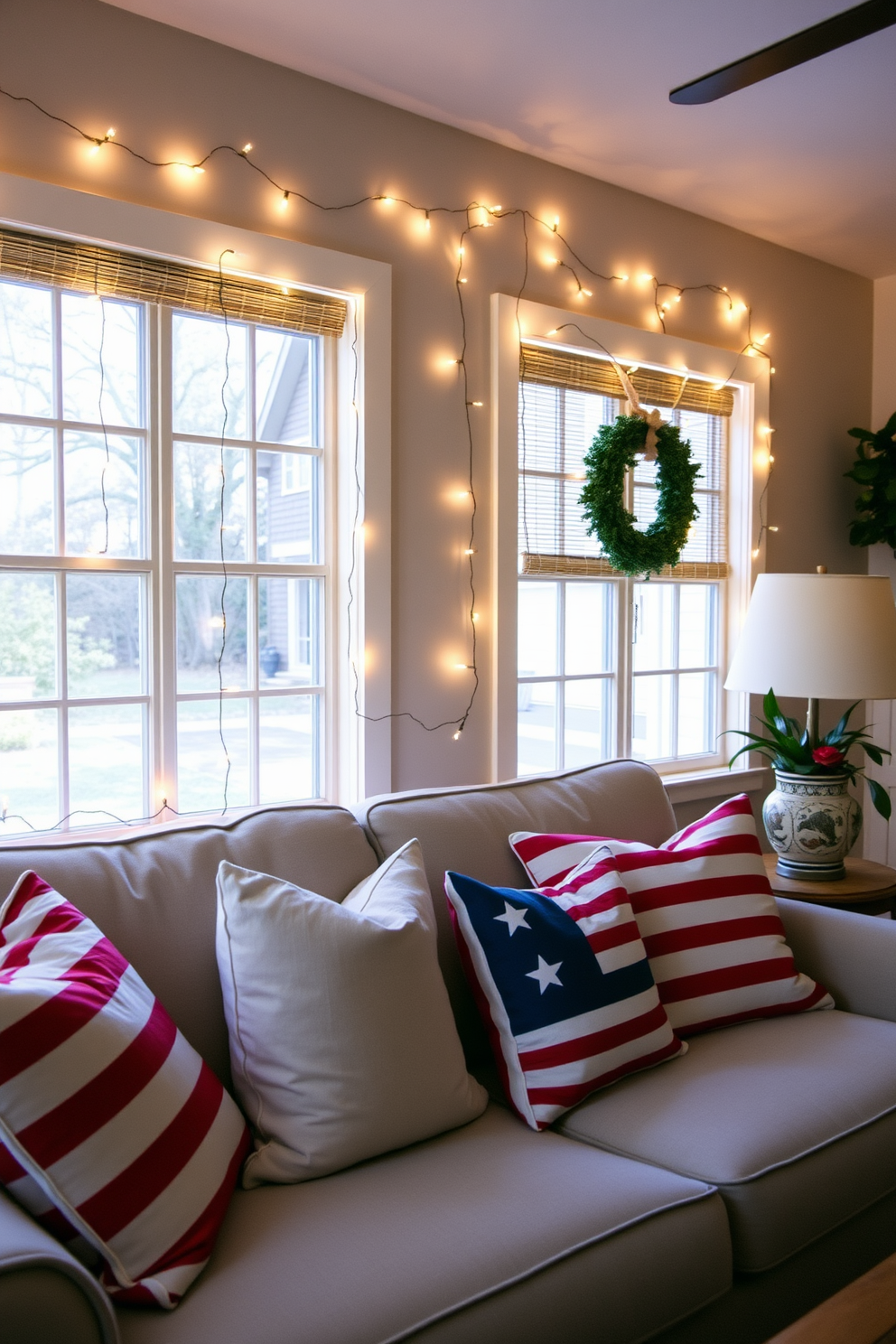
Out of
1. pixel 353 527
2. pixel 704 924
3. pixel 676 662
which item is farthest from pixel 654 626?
pixel 704 924

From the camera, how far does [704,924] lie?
6.81 ft

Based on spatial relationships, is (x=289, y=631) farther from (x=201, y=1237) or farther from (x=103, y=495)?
(x=201, y=1237)

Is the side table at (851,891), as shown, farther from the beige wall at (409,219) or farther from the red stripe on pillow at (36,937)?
the red stripe on pillow at (36,937)

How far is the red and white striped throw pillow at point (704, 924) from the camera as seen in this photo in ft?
6.64

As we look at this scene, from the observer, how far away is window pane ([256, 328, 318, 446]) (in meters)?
2.97

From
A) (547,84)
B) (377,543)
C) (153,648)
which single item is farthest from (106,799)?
(547,84)

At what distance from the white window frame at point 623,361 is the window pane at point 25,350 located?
1.37m

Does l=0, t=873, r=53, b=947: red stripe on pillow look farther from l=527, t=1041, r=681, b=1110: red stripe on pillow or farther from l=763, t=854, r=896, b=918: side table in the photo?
l=763, t=854, r=896, b=918: side table

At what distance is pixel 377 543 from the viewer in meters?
3.05

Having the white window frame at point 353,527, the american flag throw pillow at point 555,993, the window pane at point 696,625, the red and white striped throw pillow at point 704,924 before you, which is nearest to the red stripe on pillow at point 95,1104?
the american flag throw pillow at point 555,993

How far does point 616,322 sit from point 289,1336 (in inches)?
130

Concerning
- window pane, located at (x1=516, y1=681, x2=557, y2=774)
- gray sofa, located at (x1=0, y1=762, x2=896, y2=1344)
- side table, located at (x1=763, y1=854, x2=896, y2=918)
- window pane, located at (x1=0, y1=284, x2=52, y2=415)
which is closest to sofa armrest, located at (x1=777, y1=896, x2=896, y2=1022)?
gray sofa, located at (x1=0, y1=762, x2=896, y2=1344)

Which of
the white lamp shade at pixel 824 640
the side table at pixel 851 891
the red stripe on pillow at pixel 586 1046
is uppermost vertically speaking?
the white lamp shade at pixel 824 640

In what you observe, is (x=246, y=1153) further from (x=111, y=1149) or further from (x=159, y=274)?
(x=159, y=274)
